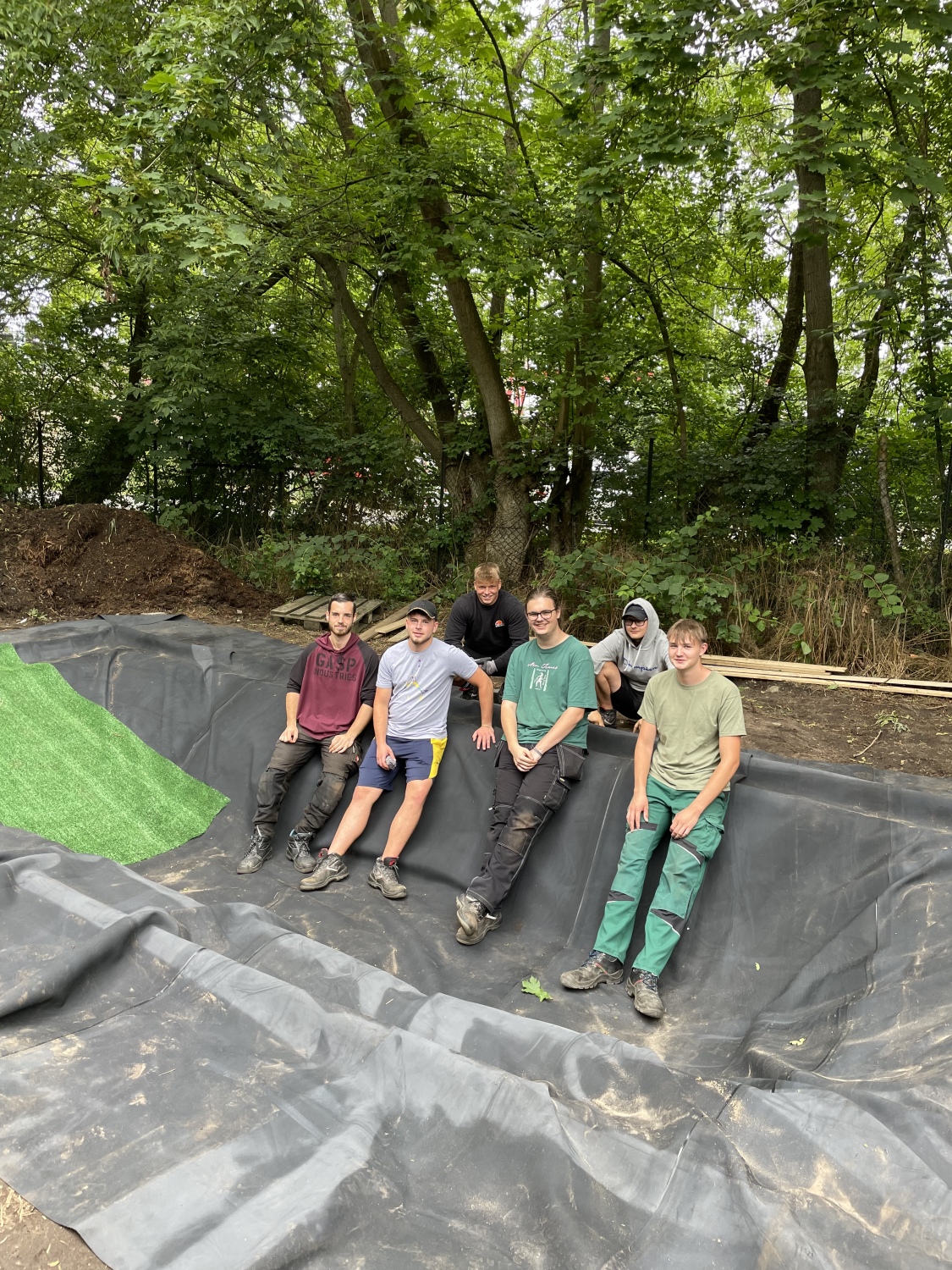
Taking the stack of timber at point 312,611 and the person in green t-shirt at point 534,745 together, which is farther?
the stack of timber at point 312,611

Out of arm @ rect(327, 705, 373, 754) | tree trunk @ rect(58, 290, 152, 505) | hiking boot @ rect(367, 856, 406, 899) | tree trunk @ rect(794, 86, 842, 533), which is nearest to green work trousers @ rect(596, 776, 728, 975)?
hiking boot @ rect(367, 856, 406, 899)

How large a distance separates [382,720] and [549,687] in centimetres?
83

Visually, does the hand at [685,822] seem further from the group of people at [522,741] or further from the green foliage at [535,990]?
the green foliage at [535,990]

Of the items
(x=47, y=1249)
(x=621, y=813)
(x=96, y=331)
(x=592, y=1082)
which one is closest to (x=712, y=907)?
(x=621, y=813)

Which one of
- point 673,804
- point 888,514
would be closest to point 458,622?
point 673,804

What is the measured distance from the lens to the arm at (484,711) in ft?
12.1

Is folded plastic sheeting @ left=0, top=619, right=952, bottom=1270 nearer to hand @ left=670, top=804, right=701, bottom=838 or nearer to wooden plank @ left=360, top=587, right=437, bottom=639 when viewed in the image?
hand @ left=670, top=804, right=701, bottom=838

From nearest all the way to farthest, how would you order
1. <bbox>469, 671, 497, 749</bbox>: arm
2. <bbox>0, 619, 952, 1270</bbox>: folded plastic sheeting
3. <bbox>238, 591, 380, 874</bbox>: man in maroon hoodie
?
<bbox>0, 619, 952, 1270</bbox>: folded plastic sheeting
<bbox>469, 671, 497, 749</bbox>: arm
<bbox>238, 591, 380, 874</bbox>: man in maroon hoodie

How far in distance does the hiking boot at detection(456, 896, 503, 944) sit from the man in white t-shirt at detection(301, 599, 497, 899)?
53cm

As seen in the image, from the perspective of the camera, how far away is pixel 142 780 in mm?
4359

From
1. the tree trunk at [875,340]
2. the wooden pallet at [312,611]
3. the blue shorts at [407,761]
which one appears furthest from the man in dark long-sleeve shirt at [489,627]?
the tree trunk at [875,340]

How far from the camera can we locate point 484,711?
377 centimetres

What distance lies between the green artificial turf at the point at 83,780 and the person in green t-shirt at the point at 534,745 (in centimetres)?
166

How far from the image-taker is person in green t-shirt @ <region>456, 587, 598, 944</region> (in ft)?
10.9
